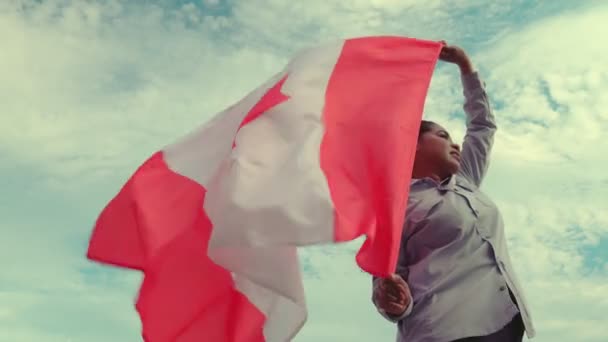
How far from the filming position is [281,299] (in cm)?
378

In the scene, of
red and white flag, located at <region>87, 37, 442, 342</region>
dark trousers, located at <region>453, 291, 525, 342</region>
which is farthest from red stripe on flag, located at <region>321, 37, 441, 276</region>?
dark trousers, located at <region>453, 291, 525, 342</region>

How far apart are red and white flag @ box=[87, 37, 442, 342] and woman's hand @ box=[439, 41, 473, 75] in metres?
0.20

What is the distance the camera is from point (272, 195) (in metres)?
3.27

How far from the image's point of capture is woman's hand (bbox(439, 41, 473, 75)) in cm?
429

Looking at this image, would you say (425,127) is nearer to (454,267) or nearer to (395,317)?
(454,267)

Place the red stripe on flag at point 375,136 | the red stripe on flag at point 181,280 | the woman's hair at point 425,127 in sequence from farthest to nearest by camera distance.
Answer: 1. the woman's hair at point 425,127
2. the red stripe on flag at point 181,280
3. the red stripe on flag at point 375,136

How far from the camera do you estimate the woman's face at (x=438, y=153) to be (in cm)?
411

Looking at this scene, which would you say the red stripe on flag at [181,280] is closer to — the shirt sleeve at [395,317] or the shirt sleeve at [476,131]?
the shirt sleeve at [395,317]

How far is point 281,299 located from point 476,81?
1.59 m

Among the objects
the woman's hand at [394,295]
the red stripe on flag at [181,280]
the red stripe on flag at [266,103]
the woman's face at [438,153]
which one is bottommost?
the red stripe on flag at [181,280]

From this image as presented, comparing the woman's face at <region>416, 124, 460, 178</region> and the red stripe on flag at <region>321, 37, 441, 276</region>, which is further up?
the red stripe on flag at <region>321, 37, 441, 276</region>

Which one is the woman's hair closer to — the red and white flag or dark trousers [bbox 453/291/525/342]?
the red and white flag

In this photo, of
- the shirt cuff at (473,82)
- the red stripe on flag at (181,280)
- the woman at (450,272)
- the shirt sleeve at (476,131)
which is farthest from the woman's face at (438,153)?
the red stripe on flag at (181,280)

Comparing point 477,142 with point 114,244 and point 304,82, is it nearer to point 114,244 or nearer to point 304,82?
point 304,82
